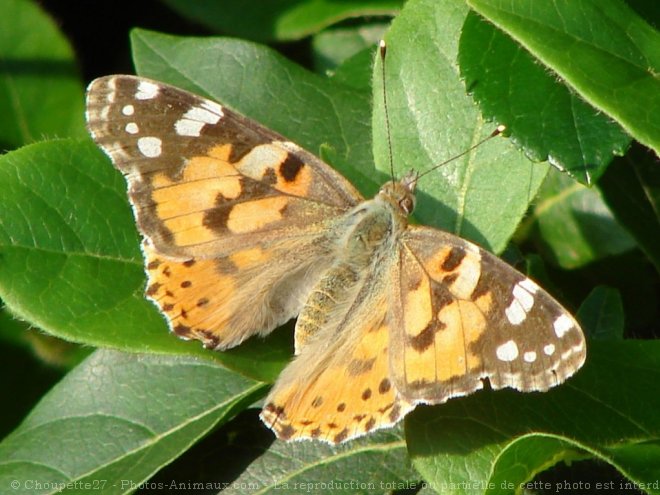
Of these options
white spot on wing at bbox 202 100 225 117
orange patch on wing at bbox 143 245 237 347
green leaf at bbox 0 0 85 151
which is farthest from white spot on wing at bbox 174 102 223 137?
green leaf at bbox 0 0 85 151

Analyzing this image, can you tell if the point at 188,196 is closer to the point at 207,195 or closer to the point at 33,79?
the point at 207,195

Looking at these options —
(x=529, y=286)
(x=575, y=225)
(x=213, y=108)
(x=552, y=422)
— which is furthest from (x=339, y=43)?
(x=552, y=422)

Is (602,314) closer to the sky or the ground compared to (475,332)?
closer to the ground

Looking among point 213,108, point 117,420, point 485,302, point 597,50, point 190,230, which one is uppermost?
point 597,50

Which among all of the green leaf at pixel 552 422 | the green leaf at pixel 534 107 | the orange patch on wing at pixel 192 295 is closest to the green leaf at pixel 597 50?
the green leaf at pixel 534 107

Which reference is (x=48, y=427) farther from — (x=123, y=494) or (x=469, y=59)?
(x=469, y=59)

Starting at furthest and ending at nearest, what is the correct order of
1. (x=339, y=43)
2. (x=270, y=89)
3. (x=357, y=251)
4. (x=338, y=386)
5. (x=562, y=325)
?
(x=339, y=43) → (x=270, y=89) → (x=357, y=251) → (x=338, y=386) → (x=562, y=325)
